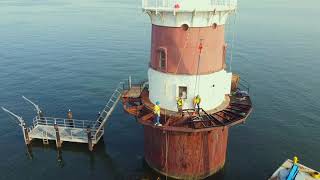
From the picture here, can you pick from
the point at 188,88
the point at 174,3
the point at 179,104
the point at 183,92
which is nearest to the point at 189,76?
the point at 188,88

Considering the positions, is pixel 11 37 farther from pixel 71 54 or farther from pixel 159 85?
pixel 159 85

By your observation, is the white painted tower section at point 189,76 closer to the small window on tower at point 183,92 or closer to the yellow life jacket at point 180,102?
the small window on tower at point 183,92

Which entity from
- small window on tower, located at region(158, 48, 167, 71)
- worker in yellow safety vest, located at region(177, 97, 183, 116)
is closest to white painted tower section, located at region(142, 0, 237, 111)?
small window on tower, located at region(158, 48, 167, 71)

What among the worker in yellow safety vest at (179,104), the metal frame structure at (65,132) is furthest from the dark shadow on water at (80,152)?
the worker in yellow safety vest at (179,104)

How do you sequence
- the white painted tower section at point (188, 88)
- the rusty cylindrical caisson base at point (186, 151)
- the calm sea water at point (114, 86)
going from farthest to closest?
the calm sea water at point (114, 86) < the rusty cylindrical caisson base at point (186, 151) < the white painted tower section at point (188, 88)

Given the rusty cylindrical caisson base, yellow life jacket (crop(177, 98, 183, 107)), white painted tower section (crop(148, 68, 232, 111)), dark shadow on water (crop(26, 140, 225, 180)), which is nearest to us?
yellow life jacket (crop(177, 98, 183, 107))

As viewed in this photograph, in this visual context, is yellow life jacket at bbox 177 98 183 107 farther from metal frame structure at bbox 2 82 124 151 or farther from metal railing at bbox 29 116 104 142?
metal railing at bbox 29 116 104 142

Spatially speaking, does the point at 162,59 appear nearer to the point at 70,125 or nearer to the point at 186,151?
the point at 186,151
